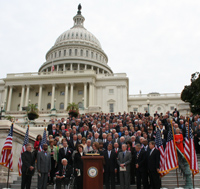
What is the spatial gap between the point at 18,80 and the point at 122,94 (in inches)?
1053

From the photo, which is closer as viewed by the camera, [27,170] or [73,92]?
[27,170]

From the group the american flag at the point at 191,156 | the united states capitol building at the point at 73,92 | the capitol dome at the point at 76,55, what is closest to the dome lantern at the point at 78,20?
the capitol dome at the point at 76,55

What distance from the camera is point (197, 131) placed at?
15281 millimetres

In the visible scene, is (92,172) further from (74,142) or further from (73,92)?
(73,92)

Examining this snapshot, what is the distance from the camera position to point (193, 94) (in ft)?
144

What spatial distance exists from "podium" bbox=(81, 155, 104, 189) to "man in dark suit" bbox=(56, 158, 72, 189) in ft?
3.33

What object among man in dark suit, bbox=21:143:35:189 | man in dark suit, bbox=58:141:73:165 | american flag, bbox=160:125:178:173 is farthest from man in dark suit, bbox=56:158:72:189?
american flag, bbox=160:125:178:173

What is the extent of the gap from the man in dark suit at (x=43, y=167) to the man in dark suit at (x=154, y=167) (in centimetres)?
422

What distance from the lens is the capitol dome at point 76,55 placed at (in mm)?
81938

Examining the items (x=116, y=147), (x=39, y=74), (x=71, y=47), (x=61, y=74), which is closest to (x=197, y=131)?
(x=116, y=147)

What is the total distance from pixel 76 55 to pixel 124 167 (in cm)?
7717

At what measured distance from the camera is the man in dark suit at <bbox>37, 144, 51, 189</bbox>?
1007 cm

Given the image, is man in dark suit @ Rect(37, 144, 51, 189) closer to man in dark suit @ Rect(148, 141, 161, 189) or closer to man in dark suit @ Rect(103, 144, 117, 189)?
man in dark suit @ Rect(103, 144, 117, 189)

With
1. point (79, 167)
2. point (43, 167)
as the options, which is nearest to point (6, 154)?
point (43, 167)
